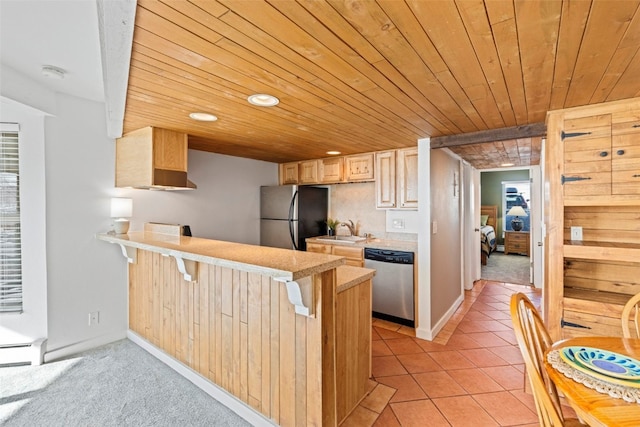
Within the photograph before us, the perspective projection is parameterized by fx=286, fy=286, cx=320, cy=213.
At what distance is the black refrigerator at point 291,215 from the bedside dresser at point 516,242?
251 inches

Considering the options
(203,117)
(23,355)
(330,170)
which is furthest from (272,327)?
(330,170)

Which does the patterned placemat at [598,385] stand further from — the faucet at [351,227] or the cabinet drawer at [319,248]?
the faucet at [351,227]

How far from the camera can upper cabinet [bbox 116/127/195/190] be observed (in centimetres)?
258

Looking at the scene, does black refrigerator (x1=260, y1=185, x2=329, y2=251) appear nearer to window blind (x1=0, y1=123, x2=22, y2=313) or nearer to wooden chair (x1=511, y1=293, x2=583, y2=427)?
window blind (x1=0, y1=123, x2=22, y2=313)

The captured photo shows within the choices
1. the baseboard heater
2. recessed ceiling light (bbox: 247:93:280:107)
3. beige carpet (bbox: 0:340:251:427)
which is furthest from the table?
the baseboard heater

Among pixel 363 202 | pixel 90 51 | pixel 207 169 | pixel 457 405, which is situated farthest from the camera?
pixel 363 202

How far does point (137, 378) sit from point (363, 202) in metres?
3.27

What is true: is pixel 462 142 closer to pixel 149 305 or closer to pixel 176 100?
pixel 176 100

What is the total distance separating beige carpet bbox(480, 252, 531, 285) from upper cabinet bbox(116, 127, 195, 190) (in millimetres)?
5704

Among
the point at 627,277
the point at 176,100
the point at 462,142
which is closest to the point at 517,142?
the point at 462,142

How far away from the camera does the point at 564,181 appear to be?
205 cm

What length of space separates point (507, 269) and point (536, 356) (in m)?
5.95

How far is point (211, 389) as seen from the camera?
2115mm

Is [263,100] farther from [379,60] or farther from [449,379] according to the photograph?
[449,379]
